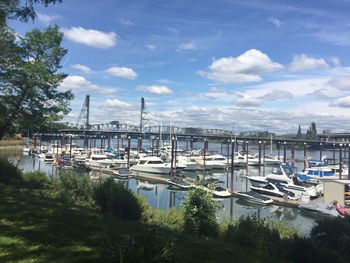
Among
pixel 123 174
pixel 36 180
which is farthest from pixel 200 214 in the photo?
pixel 123 174

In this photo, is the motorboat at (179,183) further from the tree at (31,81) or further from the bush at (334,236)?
the bush at (334,236)

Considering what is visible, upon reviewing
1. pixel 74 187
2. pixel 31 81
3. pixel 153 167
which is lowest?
pixel 153 167

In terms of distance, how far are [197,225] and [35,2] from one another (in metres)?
10.9

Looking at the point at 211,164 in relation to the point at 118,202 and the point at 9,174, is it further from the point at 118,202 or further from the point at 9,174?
the point at 118,202

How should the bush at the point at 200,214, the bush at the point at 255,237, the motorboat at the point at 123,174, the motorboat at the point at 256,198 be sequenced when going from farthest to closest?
1. the motorboat at the point at 123,174
2. the motorboat at the point at 256,198
3. the bush at the point at 200,214
4. the bush at the point at 255,237

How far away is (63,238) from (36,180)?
1684 cm

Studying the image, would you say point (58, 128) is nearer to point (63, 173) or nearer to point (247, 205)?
point (63, 173)

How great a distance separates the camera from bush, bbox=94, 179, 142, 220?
16.8 meters

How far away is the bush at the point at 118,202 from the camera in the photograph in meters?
16.8

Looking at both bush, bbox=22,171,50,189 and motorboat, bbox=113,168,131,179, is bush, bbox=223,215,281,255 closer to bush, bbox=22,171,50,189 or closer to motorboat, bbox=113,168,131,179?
bush, bbox=22,171,50,189

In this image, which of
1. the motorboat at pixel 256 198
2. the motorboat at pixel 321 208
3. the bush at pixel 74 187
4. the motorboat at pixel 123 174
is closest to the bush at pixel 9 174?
the bush at pixel 74 187

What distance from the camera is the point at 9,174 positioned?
2317cm

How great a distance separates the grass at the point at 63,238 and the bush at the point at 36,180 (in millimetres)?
10022

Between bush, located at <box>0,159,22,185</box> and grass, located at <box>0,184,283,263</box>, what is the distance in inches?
363
